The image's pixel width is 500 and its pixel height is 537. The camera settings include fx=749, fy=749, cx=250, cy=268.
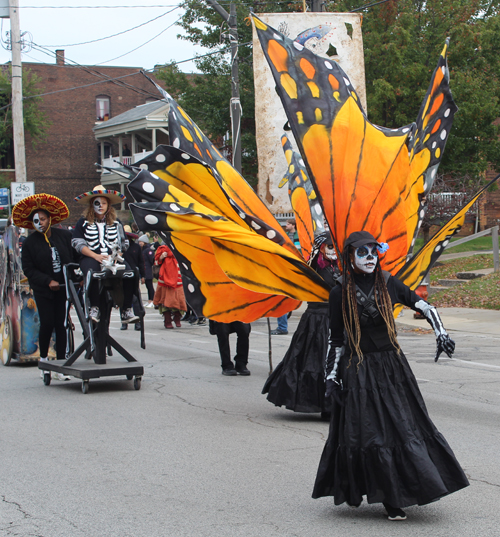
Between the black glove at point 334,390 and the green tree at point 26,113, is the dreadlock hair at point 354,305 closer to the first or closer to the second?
the black glove at point 334,390

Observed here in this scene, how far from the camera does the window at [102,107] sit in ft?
169

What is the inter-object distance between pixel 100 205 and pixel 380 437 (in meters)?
5.02

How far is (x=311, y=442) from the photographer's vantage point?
6.32m

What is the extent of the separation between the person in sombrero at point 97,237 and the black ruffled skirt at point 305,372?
2.30m

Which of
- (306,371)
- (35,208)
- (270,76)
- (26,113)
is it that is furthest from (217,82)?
(306,371)

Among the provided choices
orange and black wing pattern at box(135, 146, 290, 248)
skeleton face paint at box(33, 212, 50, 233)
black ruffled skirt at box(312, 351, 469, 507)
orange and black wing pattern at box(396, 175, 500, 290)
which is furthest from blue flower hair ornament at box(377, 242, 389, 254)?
skeleton face paint at box(33, 212, 50, 233)

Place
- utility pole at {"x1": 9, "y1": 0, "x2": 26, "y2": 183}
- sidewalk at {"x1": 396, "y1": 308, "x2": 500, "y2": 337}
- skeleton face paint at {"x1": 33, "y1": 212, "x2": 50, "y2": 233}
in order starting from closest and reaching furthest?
skeleton face paint at {"x1": 33, "y1": 212, "x2": 50, "y2": 233} → sidewalk at {"x1": 396, "y1": 308, "x2": 500, "y2": 337} → utility pole at {"x1": 9, "y1": 0, "x2": 26, "y2": 183}

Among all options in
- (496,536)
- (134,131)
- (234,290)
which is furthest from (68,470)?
(134,131)

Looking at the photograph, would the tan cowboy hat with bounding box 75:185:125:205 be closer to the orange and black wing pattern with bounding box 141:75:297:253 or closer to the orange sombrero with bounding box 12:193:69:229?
the orange sombrero with bounding box 12:193:69:229

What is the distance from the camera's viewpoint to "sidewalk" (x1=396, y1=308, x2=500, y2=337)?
14.2m

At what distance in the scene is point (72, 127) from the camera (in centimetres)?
5041

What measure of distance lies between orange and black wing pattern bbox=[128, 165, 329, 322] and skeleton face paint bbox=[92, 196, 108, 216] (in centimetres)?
245

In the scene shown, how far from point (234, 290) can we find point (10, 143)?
1727 inches

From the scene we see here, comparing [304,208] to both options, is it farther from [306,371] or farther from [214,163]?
[306,371]
